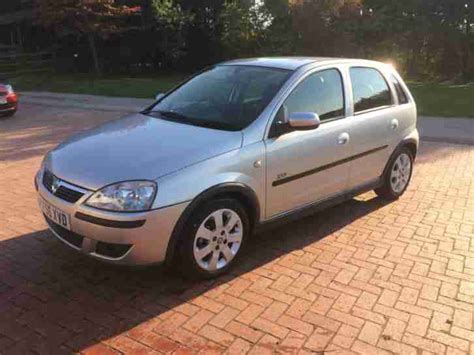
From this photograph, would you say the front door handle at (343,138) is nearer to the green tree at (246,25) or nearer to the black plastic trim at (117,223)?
the black plastic trim at (117,223)

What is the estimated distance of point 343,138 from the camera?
4848 millimetres

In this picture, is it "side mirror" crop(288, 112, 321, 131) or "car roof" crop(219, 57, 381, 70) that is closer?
"side mirror" crop(288, 112, 321, 131)

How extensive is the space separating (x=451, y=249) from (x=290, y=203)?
155cm

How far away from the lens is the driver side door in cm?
428

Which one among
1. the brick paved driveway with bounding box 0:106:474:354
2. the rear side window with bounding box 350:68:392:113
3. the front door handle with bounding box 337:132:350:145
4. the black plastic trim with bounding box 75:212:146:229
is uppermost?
the rear side window with bounding box 350:68:392:113

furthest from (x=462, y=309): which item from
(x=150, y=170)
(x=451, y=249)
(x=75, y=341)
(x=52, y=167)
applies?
(x=52, y=167)

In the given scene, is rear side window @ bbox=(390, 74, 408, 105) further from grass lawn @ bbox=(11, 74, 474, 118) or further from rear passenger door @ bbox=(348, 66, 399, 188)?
grass lawn @ bbox=(11, 74, 474, 118)

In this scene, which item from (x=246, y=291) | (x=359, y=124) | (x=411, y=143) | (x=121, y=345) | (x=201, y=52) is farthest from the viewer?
(x=201, y=52)

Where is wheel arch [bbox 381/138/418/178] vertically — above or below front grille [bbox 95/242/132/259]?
above

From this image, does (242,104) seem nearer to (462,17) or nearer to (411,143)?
(411,143)

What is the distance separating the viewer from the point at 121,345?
320 cm

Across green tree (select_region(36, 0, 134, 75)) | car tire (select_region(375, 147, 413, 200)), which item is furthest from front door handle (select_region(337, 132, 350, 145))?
green tree (select_region(36, 0, 134, 75))

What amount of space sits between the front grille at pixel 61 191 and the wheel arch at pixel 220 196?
716 millimetres

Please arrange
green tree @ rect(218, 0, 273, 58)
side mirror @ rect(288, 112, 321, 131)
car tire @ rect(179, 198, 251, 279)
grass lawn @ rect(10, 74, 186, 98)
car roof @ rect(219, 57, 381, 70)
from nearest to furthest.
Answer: car tire @ rect(179, 198, 251, 279)
side mirror @ rect(288, 112, 321, 131)
car roof @ rect(219, 57, 381, 70)
grass lawn @ rect(10, 74, 186, 98)
green tree @ rect(218, 0, 273, 58)
